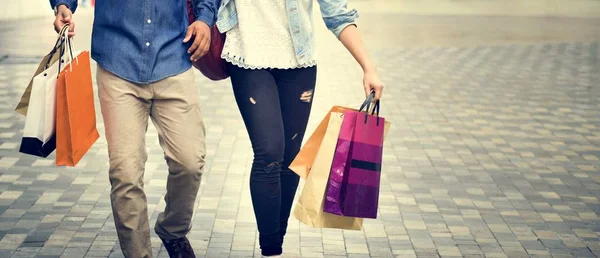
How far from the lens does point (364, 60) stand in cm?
459

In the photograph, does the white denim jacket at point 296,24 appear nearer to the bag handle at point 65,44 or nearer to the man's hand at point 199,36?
the man's hand at point 199,36

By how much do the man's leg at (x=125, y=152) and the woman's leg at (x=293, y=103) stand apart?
1.97 ft

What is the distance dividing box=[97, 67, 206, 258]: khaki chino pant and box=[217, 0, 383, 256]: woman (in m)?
0.22

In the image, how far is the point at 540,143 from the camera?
26.6 ft

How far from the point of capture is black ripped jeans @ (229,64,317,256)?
177 inches

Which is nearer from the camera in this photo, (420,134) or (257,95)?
(257,95)

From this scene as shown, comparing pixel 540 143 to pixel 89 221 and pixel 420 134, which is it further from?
pixel 89 221

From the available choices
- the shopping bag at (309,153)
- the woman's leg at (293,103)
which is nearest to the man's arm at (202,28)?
the woman's leg at (293,103)

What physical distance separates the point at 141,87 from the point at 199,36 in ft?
1.01

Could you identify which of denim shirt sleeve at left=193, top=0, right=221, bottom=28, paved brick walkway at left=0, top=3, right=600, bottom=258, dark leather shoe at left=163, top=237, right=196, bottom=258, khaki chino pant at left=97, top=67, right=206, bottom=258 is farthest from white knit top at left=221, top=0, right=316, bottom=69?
paved brick walkway at left=0, top=3, right=600, bottom=258

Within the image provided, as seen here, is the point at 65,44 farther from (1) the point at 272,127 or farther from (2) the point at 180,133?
(1) the point at 272,127

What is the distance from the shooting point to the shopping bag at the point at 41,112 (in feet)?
14.1

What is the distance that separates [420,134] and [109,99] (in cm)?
436

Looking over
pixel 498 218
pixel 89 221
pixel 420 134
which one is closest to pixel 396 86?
pixel 420 134
